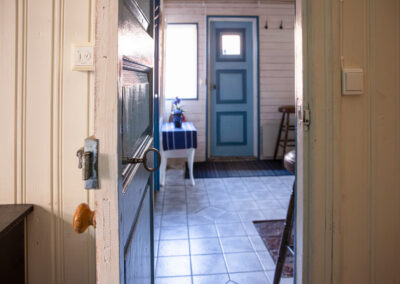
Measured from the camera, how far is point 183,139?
409cm

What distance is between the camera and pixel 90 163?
0.67 m

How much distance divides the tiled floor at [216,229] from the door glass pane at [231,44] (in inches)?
92.3

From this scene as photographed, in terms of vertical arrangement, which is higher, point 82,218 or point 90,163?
point 90,163

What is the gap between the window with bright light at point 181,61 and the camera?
5566 mm

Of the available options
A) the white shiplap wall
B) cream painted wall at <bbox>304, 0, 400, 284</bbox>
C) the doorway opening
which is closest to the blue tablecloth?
the doorway opening

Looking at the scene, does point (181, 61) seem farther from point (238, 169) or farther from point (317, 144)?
point (317, 144)

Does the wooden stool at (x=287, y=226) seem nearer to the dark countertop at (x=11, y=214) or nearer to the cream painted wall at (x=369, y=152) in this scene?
the cream painted wall at (x=369, y=152)

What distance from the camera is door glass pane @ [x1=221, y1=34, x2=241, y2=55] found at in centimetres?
565

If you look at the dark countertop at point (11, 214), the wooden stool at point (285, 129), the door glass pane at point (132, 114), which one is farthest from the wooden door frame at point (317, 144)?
the wooden stool at point (285, 129)

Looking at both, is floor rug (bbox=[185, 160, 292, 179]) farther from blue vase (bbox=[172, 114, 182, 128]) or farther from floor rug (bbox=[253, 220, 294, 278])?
floor rug (bbox=[253, 220, 294, 278])

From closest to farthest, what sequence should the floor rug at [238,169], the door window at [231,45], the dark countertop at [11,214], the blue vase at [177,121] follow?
1. the dark countertop at [11,214]
2. the blue vase at [177,121]
3. the floor rug at [238,169]
4. the door window at [231,45]

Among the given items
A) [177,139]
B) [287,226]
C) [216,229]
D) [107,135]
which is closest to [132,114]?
[107,135]

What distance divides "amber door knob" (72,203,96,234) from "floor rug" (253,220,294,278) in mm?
1792

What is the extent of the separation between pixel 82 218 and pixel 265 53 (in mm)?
5438
